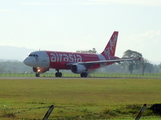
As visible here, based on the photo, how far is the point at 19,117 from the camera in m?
27.7

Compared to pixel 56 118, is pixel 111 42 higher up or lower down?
higher up

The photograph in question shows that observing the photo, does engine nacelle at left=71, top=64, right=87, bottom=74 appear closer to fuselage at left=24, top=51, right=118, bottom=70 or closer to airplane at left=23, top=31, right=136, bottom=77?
airplane at left=23, top=31, right=136, bottom=77

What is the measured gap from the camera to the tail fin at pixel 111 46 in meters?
106

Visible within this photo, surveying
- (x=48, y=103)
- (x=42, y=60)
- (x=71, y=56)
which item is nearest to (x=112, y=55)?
(x=71, y=56)

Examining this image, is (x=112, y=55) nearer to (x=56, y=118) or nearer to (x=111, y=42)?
(x=111, y=42)

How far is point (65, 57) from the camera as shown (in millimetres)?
92562

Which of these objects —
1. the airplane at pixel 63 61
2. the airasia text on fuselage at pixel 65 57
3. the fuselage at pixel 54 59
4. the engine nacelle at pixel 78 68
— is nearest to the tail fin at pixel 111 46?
the airplane at pixel 63 61

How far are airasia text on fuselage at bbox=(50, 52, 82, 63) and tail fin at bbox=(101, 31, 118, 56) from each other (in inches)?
420

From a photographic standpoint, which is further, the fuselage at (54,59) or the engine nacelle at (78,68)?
the engine nacelle at (78,68)

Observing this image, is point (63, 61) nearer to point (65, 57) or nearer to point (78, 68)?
point (65, 57)

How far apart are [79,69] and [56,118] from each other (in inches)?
2493

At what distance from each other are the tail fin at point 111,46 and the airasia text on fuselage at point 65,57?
1066 cm

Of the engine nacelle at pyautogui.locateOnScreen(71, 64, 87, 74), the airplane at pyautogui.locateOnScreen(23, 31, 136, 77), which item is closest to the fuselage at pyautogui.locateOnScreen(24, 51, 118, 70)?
the airplane at pyautogui.locateOnScreen(23, 31, 136, 77)

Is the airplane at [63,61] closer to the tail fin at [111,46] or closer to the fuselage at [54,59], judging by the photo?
the fuselage at [54,59]
